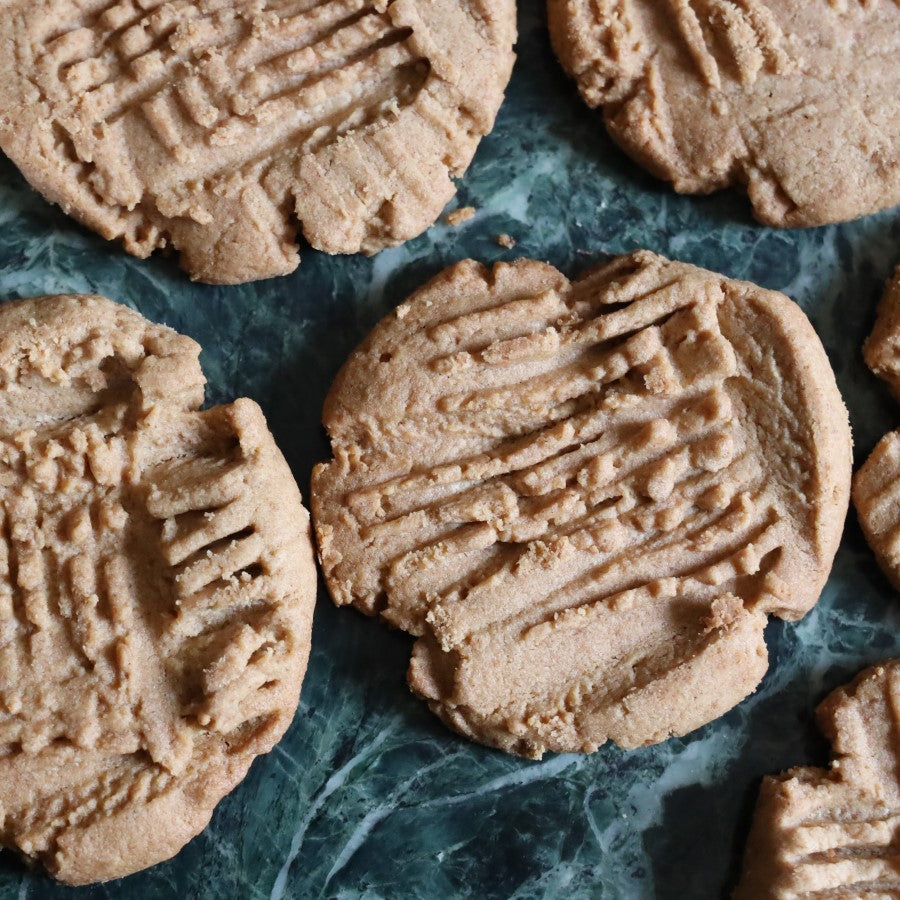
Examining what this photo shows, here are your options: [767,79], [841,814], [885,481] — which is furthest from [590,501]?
[767,79]

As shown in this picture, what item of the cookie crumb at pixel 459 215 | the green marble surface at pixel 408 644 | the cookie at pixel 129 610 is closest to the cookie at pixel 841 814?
the green marble surface at pixel 408 644

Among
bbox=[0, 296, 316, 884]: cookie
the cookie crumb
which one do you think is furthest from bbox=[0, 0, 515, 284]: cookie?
bbox=[0, 296, 316, 884]: cookie

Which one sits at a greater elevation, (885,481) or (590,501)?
(590,501)

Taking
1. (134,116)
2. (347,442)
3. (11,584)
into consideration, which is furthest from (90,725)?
(134,116)

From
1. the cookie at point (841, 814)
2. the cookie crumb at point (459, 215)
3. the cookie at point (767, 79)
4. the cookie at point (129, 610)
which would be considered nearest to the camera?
the cookie at point (129, 610)

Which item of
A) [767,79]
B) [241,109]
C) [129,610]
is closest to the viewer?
[129,610]

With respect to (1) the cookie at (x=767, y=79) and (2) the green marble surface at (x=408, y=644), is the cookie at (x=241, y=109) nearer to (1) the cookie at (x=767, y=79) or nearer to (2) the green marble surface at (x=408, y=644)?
(2) the green marble surface at (x=408, y=644)

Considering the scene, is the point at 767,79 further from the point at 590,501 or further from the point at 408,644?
the point at 408,644
